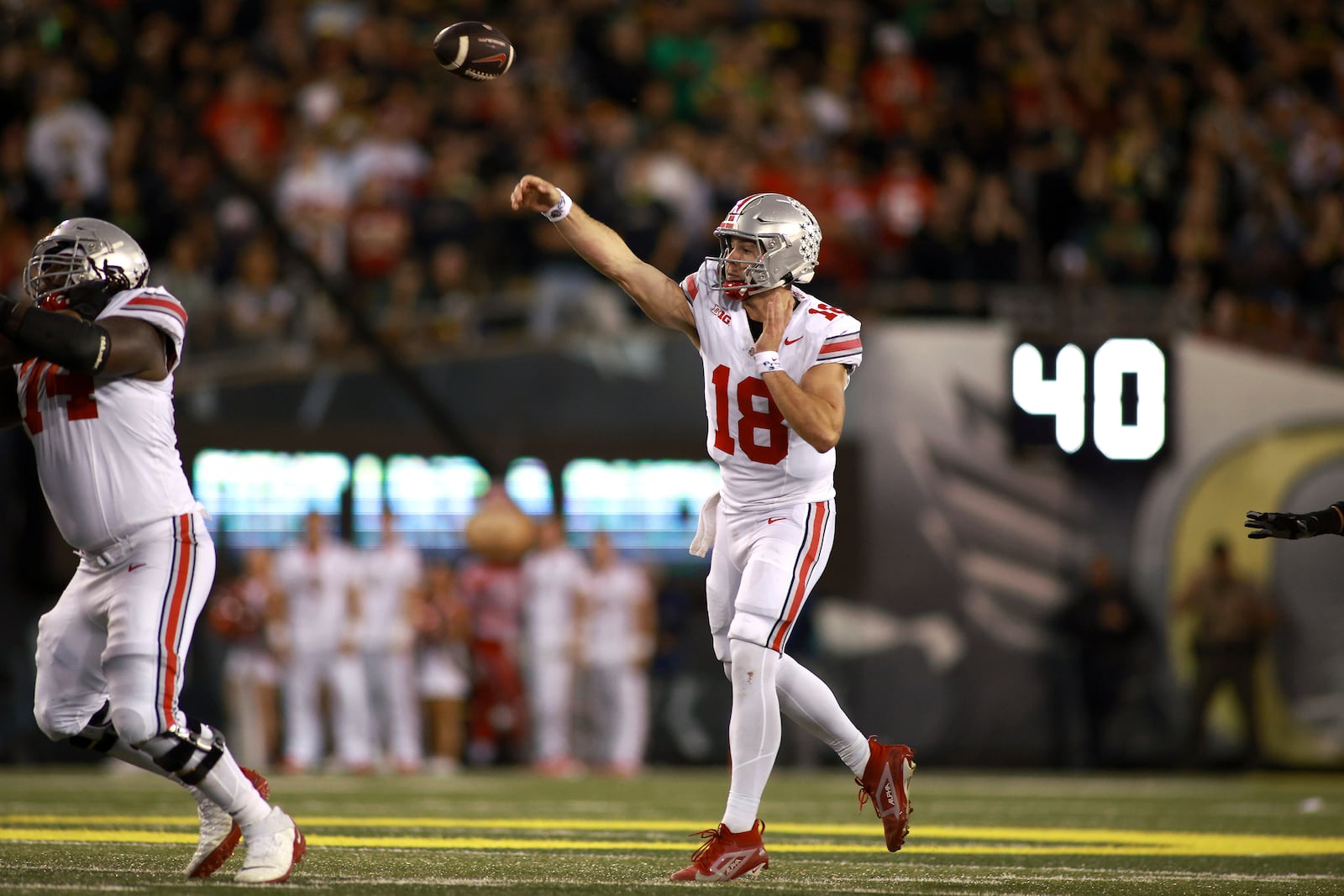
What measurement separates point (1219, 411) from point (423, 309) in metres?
6.68

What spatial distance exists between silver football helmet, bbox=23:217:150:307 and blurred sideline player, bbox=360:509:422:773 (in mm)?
8483

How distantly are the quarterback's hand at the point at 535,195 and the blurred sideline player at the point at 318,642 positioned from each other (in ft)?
26.9

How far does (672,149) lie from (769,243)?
370 inches

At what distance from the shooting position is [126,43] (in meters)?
14.5

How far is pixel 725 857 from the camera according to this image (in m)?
5.61

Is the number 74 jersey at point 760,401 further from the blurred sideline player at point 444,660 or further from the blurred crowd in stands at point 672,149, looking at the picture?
the blurred sideline player at point 444,660

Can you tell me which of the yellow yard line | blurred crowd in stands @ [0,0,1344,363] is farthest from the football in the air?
blurred crowd in stands @ [0,0,1344,363]

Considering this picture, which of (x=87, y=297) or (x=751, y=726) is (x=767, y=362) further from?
(x=87, y=297)

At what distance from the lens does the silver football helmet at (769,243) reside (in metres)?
5.95

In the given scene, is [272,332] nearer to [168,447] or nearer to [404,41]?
[404,41]

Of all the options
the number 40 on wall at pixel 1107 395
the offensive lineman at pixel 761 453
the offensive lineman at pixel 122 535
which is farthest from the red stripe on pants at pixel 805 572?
the number 40 on wall at pixel 1107 395

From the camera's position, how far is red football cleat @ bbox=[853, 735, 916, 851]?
6148 mm

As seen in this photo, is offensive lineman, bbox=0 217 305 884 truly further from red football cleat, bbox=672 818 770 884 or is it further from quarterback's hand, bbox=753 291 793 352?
quarterback's hand, bbox=753 291 793 352

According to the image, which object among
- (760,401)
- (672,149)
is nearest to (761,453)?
(760,401)
